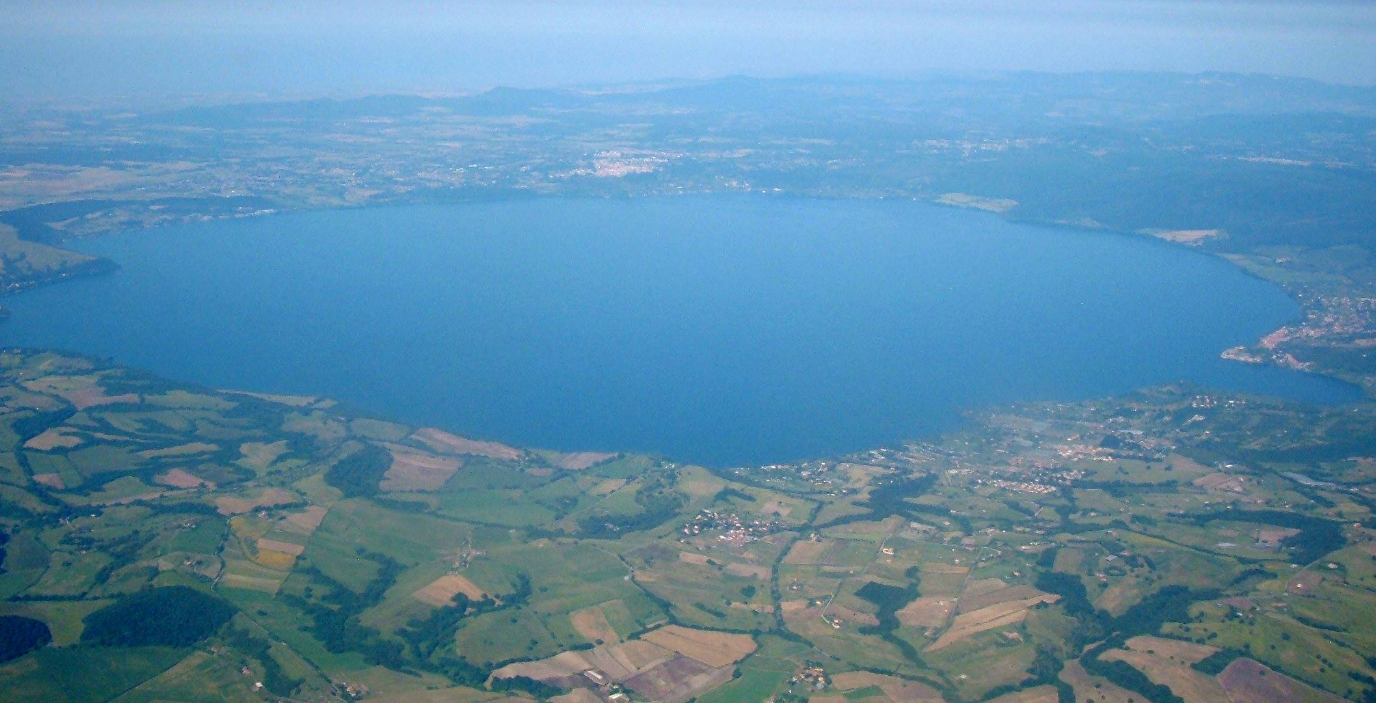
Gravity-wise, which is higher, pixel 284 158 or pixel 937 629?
pixel 284 158

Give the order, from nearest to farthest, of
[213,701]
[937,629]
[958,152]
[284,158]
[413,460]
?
[213,701] < [937,629] < [413,460] < [284,158] < [958,152]

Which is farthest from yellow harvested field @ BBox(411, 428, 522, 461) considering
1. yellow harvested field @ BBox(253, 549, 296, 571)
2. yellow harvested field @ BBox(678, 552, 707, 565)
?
yellow harvested field @ BBox(678, 552, 707, 565)

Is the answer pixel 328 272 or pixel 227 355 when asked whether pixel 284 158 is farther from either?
pixel 227 355

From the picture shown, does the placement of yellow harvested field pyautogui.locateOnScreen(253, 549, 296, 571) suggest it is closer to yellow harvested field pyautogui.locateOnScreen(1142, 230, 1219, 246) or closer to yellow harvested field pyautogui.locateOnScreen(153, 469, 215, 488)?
yellow harvested field pyautogui.locateOnScreen(153, 469, 215, 488)

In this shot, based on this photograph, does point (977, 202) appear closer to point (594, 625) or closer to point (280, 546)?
point (594, 625)

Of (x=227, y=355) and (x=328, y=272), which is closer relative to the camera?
(x=227, y=355)

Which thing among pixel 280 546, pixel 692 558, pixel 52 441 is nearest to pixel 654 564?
pixel 692 558

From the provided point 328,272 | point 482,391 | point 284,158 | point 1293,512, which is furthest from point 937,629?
point 284,158
